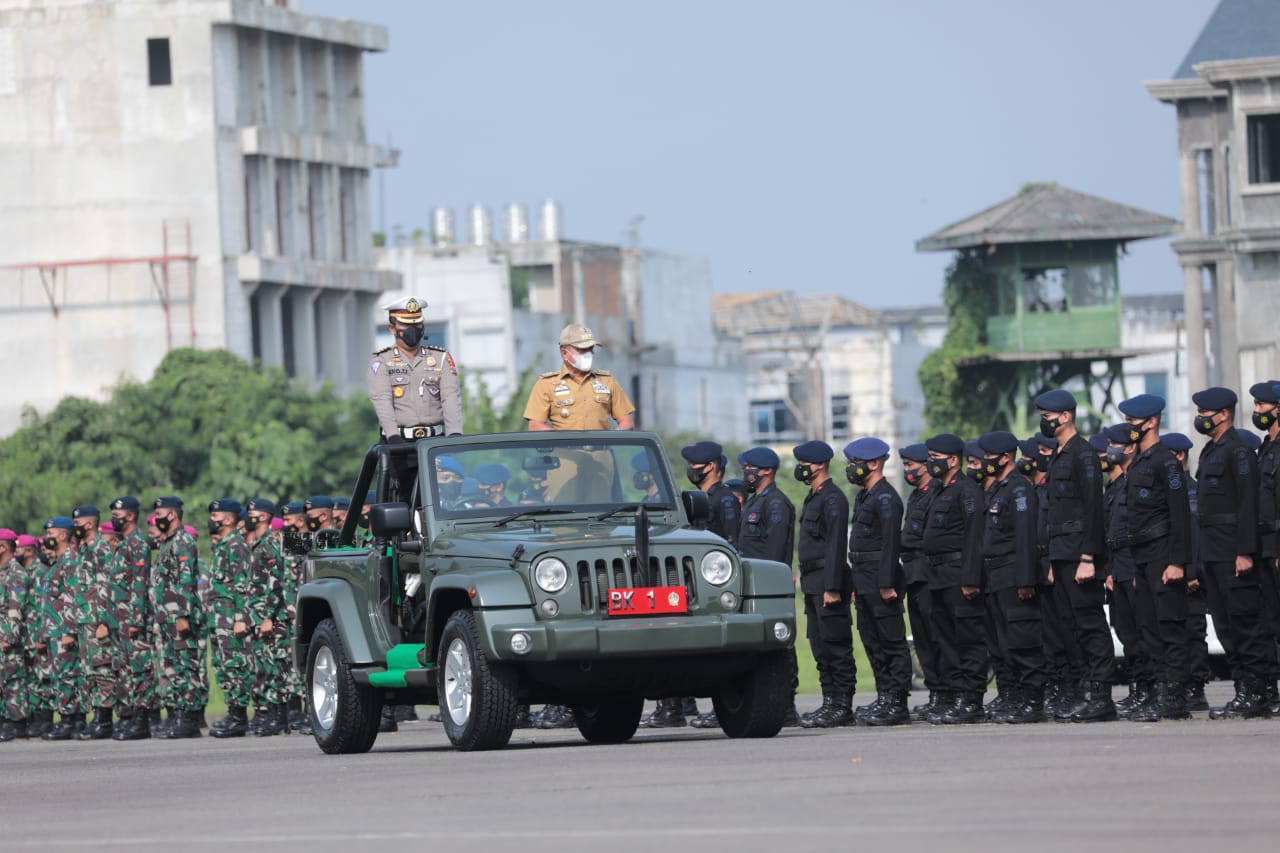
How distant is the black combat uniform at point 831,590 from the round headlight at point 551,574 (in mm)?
4058

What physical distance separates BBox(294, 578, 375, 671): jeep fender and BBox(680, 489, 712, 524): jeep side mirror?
84.3 inches

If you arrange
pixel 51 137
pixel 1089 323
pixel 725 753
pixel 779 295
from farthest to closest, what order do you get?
pixel 779 295 < pixel 51 137 < pixel 1089 323 < pixel 725 753

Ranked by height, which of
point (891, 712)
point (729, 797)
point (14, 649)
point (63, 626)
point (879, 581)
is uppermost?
point (879, 581)

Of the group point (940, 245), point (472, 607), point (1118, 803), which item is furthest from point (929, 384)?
point (1118, 803)

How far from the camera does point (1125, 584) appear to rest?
17.8 meters

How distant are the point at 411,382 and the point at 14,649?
10329 mm

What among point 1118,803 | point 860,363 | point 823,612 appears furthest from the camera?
point 860,363

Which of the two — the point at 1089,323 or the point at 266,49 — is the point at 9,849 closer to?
the point at 1089,323

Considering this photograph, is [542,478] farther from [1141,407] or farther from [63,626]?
[63,626]

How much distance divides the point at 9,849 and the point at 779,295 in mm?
115325

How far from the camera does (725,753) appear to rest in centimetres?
1453

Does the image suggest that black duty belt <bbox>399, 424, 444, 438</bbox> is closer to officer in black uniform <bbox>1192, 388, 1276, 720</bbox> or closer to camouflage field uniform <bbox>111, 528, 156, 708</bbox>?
officer in black uniform <bbox>1192, 388, 1276, 720</bbox>

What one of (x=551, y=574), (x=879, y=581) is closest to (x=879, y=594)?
(x=879, y=581)

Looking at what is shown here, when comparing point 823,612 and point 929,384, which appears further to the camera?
point 929,384
